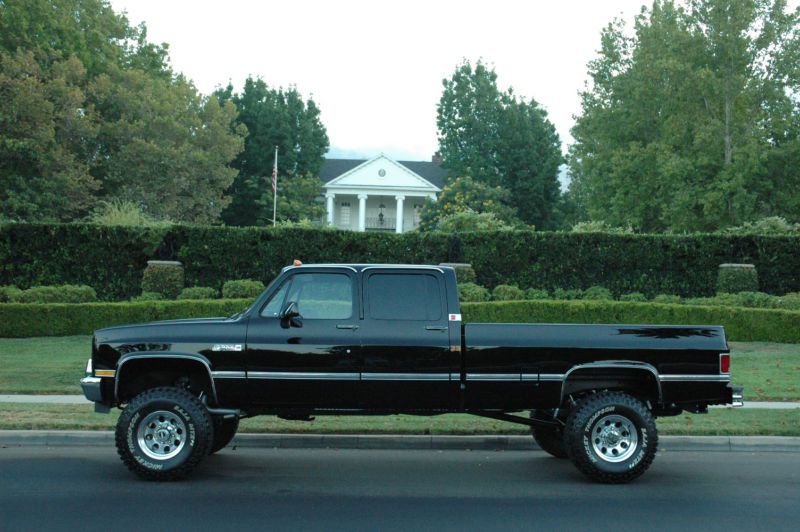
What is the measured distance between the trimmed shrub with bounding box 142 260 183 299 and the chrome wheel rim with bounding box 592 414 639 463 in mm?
21100

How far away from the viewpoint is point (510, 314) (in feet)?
83.3

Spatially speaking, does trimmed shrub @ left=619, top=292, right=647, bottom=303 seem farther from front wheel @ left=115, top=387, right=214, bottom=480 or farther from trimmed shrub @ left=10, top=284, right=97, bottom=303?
front wheel @ left=115, top=387, right=214, bottom=480

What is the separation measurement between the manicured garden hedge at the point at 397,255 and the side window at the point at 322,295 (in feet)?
67.4

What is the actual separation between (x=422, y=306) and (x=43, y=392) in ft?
28.0

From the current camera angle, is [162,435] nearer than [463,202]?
Yes

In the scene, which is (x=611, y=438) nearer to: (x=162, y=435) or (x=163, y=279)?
(x=162, y=435)

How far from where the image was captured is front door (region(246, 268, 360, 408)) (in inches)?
352

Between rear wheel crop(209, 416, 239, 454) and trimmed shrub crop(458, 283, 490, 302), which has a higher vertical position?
trimmed shrub crop(458, 283, 490, 302)

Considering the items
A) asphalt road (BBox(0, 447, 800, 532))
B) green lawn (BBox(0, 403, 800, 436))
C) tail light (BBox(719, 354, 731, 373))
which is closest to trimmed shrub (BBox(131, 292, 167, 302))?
green lawn (BBox(0, 403, 800, 436))

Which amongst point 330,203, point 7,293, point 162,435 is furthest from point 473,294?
point 330,203

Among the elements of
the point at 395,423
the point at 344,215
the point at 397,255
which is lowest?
the point at 395,423

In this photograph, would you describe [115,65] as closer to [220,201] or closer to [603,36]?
[220,201]

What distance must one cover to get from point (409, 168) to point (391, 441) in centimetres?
7464

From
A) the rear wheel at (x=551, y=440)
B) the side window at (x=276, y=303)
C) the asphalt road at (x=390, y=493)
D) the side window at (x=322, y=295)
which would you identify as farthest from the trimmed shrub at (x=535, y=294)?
the side window at (x=276, y=303)
